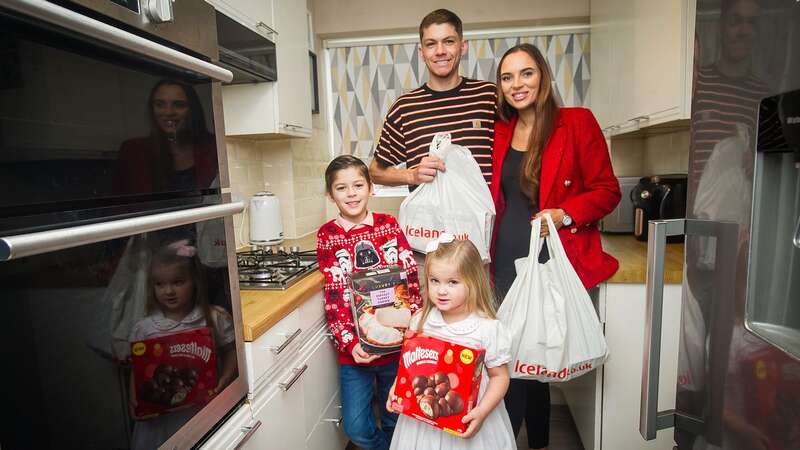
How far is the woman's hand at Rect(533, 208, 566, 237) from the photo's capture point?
1452 mm

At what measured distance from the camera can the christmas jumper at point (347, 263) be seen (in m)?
1.58

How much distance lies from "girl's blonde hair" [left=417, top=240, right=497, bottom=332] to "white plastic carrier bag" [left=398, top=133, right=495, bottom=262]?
28 cm

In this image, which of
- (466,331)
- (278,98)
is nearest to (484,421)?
(466,331)

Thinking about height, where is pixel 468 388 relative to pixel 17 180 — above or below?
below

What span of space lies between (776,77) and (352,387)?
1.46 meters

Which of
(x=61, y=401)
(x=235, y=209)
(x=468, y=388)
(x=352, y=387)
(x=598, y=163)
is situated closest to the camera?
(x=61, y=401)

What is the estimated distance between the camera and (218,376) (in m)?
1.02

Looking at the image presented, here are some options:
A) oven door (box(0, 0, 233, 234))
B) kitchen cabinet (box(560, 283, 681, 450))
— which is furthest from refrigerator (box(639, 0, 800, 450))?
kitchen cabinet (box(560, 283, 681, 450))

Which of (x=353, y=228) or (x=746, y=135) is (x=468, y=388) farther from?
(x=746, y=135)

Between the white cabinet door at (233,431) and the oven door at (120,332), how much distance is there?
34 mm

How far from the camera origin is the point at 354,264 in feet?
5.21

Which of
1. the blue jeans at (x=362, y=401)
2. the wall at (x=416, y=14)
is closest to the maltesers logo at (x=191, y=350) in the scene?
the blue jeans at (x=362, y=401)

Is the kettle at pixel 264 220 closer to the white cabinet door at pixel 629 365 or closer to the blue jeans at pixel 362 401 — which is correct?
the blue jeans at pixel 362 401

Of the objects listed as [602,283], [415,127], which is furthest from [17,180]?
[602,283]
